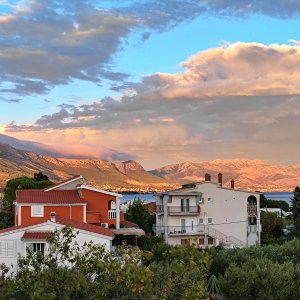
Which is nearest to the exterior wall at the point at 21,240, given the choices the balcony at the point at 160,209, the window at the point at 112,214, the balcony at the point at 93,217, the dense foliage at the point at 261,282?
the dense foliage at the point at 261,282

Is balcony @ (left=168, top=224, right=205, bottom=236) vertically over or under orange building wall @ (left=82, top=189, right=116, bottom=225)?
under

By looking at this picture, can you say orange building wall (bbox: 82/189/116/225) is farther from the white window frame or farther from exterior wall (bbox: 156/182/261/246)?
the white window frame

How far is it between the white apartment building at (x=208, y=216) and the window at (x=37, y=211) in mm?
17296

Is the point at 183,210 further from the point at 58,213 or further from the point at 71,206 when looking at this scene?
the point at 58,213

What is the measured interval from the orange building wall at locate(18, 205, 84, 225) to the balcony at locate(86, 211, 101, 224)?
78 centimetres

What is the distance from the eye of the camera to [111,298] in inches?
818

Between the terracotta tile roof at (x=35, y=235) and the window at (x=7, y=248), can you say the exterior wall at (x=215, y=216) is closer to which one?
the terracotta tile roof at (x=35, y=235)

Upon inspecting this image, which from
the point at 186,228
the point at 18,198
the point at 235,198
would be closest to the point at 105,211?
the point at 18,198

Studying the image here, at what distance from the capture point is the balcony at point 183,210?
221ft

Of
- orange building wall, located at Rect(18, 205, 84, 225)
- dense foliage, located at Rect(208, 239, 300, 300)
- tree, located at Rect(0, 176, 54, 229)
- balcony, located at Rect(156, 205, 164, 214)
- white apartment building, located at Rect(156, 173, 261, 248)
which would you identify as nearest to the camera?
dense foliage, located at Rect(208, 239, 300, 300)

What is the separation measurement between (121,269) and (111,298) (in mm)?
1862

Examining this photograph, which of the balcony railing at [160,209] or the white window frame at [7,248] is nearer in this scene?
the white window frame at [7,248]

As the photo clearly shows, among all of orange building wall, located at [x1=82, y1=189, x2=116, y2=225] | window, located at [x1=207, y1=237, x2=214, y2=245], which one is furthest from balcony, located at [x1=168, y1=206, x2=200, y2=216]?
orange building wall, located at [x1=82, y1=189, x2=116, y2=225]

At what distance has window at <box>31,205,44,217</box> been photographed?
53.6 meters
